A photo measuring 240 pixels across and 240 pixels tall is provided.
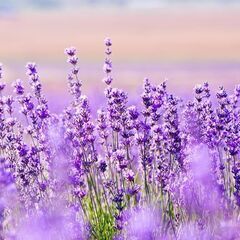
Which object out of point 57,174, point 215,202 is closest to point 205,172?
point 215,202

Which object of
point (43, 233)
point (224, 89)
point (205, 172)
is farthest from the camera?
point (224, 89)

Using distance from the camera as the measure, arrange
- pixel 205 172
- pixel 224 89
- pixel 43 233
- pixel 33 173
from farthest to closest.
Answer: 1. pixel 224 89
2. pixel 33 173
3. pixel 205 172
4. pixel 43 233

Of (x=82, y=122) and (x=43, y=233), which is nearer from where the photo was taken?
(x=43, y=233)

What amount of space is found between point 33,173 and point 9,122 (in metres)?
0.82

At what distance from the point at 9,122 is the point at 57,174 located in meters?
1.07

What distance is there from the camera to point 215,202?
192 inches

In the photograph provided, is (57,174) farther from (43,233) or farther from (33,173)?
(43,233)

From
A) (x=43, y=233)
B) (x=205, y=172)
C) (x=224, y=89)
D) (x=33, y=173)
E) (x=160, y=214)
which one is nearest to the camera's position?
(x=43, y=233)

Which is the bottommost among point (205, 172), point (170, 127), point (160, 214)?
point (160, 214)

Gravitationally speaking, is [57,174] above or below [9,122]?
below

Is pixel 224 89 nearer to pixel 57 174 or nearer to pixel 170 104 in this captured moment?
pixel 170 104

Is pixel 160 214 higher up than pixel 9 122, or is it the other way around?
pixel 9 122

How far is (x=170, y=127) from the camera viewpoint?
209 inches

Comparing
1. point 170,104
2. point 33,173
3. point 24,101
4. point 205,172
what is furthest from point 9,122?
point 205,172
